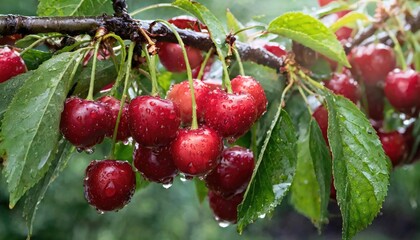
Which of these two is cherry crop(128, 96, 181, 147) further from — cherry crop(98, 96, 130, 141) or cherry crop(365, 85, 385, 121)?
cherry crop(365, 85, 385, 121)

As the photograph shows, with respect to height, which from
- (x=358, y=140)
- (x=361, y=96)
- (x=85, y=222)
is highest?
Result: (x=358, y=140)

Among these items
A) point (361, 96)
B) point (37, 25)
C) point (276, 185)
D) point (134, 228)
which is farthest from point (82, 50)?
point (134, 228)

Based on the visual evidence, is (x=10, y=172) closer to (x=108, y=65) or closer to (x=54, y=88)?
(x=54, y=88)

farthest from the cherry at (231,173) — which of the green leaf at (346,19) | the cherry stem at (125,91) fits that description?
the green leaf at (346,19)

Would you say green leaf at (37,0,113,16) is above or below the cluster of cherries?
above

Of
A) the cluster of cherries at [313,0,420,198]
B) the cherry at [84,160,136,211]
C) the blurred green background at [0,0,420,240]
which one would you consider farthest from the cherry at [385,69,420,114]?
the blurred green background at [0,0,420,240]
